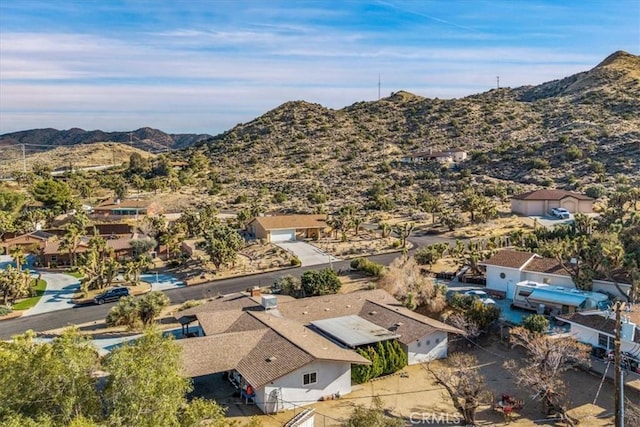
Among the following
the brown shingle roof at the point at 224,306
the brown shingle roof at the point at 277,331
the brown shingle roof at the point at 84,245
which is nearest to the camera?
the brown shingle roof at the point at 277,331

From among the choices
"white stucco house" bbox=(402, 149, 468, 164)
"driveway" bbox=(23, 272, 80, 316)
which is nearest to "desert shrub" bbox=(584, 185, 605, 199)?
"white stucco house" bbox=(402, 149, 468, 164)

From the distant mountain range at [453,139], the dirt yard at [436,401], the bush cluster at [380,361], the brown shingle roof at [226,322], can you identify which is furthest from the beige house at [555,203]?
the brown shingle roof at [226,322]

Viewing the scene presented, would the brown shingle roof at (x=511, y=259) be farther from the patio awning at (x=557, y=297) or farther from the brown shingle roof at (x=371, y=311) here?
the brown shingle roof at (x=371, y=311)

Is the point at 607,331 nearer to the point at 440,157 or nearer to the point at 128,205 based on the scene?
the point at 128,205

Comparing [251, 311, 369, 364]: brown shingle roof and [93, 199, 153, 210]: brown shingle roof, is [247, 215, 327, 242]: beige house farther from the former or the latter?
[251, 311, 369, 364]: brown shingle roof

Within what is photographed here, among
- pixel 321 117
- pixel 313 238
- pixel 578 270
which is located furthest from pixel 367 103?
pixel 578 270

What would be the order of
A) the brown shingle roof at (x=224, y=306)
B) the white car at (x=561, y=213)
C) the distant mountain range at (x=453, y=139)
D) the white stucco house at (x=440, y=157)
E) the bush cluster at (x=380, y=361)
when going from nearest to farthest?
the bush cluster at (x=380, y=361), the brown shingle roof at (x=224, y=306), the white car at (x=561, y=213), the distant mountain range at (x=453, y=139), the white stucco house at (x=440, y=157)

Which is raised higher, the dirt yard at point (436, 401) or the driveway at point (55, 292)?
the dirt yard at point (436, 401)
